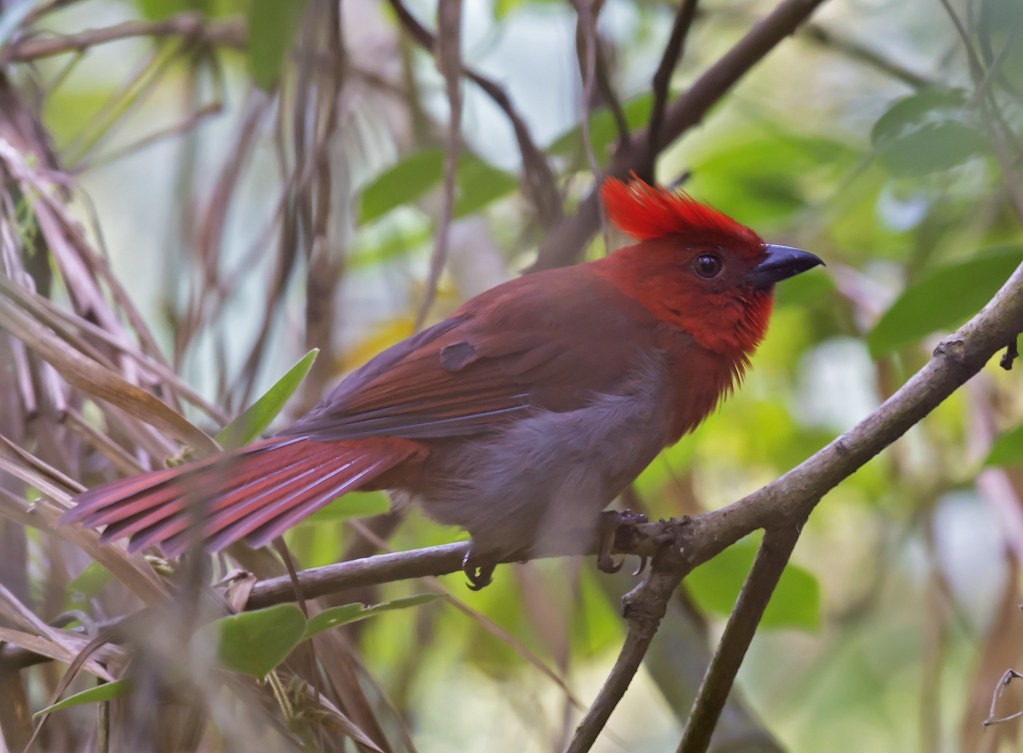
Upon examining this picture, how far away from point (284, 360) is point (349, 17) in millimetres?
1763

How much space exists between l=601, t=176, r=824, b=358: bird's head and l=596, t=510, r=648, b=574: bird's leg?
685 mm

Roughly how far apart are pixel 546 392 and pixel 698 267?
599 millimetres

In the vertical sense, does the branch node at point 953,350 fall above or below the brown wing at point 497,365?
above

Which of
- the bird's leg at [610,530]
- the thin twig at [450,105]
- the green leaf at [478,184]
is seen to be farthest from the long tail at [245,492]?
the green leaf at [478,184]

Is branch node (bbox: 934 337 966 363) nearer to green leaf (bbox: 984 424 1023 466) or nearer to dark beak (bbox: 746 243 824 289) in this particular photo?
green leaf (bbox: 984 424 1023 466)

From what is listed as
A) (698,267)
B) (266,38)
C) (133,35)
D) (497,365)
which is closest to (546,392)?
(497,365)

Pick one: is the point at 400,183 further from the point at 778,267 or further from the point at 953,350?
the point at 953,350

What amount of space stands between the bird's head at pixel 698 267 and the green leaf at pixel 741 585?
1.62ft

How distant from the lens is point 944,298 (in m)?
2.20

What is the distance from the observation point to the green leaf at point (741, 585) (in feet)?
7.81

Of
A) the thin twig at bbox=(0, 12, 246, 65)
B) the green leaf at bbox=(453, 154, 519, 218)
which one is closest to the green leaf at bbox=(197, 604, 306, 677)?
the green leaf at bbox=(453, 154, 519, 218)

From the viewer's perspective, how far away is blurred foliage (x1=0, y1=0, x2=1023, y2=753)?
1933 millimetres

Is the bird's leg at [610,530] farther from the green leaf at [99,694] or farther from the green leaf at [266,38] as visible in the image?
the green leaf at [266,38]

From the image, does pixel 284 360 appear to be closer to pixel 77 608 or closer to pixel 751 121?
pixel 77 608
